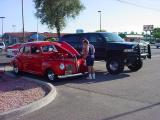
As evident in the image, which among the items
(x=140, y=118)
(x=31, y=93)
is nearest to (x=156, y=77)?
(x=31, y=93)

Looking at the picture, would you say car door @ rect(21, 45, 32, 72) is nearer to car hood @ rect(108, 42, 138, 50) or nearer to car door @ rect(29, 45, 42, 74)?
car door @ rect(29, 45, 42, 74)

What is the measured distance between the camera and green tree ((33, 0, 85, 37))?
43656 mm

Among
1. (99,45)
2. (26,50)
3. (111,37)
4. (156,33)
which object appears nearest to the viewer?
(26,50)

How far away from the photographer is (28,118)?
8.07m

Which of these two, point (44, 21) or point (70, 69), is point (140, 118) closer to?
point (70, 69)

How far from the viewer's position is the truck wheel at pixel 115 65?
1623 centimetres

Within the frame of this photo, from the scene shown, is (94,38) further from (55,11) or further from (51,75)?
(55,11)

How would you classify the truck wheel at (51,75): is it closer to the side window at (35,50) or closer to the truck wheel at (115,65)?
the side window at (35,50)

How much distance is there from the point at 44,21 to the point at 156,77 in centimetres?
3134

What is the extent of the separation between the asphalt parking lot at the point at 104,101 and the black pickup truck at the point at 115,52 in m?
2.18

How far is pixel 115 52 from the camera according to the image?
16.8 metres

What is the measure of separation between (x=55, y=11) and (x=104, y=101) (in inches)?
1378

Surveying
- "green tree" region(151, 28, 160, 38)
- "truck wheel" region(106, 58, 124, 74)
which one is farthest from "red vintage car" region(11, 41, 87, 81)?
"green tree" region(151, 28, 160, 38)

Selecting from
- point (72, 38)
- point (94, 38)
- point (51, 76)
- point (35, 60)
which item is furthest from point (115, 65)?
point (72, 38)
